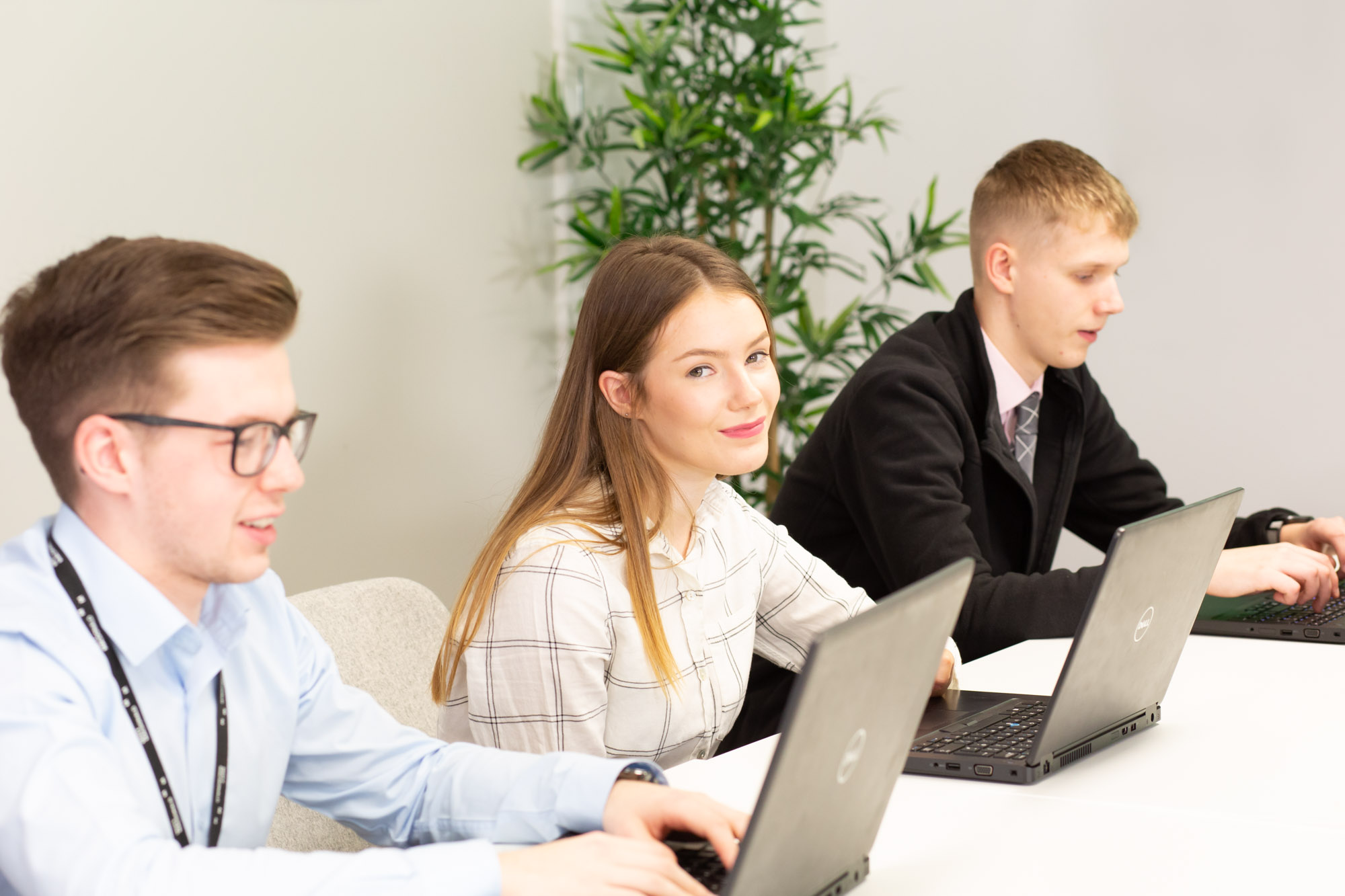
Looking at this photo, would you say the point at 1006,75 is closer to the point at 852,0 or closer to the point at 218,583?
the point at 852,0

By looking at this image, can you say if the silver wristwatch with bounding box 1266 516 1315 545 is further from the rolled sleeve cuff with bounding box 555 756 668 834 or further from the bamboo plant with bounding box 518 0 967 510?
the rolled sleeve cuff with bounding box 555 756 668 834

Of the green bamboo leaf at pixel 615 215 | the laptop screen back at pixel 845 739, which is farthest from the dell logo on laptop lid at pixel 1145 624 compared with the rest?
the green bamboo leaf at pixel 615 215

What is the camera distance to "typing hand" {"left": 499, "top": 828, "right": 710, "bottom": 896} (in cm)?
91

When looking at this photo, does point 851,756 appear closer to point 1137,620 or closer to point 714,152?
point 1137,620

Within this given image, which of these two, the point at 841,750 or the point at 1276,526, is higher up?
the point at 1276,526

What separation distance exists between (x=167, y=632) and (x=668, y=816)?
1.38 feet

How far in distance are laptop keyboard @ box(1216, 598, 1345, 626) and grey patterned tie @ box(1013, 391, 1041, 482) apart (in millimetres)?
471

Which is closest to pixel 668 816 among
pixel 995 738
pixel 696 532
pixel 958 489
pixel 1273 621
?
pixel 995 738

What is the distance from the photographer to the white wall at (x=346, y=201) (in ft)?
7.74

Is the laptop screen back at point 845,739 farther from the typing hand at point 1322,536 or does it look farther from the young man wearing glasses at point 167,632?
the typing hand at point 1322,536

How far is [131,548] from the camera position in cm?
96

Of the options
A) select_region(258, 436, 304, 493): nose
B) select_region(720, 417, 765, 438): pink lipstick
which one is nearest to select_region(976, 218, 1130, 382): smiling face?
select_region(720, 417, 765, 438): pink lipstick

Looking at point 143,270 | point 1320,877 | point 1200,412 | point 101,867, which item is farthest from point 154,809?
point 1200,412

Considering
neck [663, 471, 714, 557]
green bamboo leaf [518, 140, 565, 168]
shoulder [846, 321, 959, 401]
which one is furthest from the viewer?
green bamboo leaf [518, 140, 565, 168]
